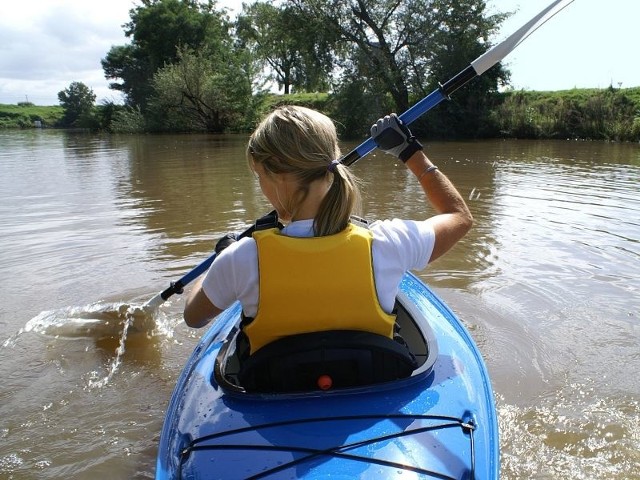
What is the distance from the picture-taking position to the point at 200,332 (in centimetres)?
370

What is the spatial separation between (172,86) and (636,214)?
1020 inches

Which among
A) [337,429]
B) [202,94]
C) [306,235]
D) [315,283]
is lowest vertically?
[337,429]

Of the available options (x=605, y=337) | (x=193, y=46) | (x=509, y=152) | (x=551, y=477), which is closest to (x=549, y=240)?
(x=605, y=337)

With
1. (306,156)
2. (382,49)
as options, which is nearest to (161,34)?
(382,49)

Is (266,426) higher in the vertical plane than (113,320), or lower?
higher

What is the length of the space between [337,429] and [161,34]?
39.3 m

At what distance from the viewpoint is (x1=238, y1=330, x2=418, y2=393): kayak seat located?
1503 millimetres

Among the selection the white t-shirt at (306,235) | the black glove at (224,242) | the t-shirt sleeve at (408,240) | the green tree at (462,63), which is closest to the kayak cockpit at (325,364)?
the white t-shirt at (306,235)

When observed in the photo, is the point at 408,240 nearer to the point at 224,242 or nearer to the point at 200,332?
the point at 224,242

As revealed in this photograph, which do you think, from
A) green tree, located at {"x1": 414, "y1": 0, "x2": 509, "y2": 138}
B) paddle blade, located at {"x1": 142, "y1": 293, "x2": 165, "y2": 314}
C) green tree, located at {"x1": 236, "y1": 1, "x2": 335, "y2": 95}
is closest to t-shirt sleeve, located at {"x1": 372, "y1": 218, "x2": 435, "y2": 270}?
paddle blade, located at {"x1": 142, "y1": 293, "x2": 165, "y2": 314}

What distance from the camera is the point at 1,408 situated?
2820 millimetres

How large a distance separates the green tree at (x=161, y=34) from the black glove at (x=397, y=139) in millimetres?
35203

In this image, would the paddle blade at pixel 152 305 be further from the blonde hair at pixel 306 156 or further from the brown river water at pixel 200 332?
the blonde hair at pixel 306 156

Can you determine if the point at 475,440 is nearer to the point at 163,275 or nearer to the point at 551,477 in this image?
the point at 551,477
